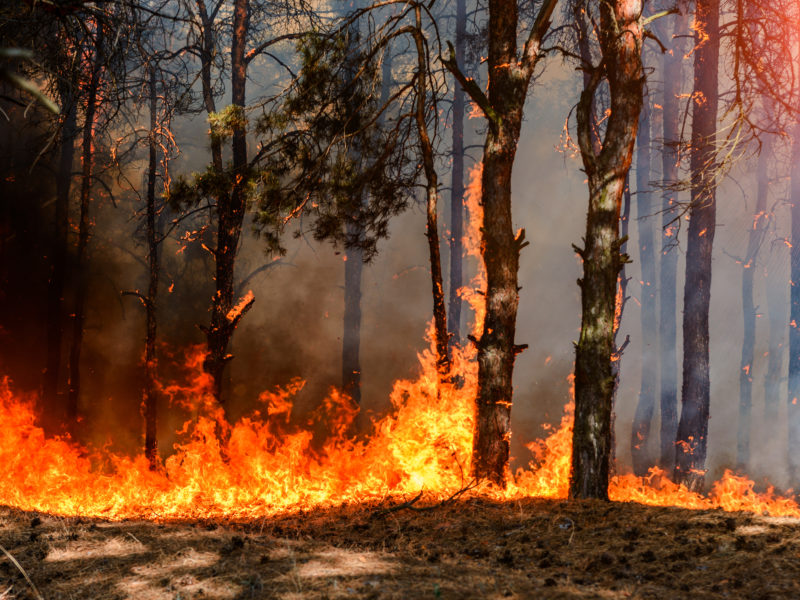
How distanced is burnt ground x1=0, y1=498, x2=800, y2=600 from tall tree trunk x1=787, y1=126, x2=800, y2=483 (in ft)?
63.0

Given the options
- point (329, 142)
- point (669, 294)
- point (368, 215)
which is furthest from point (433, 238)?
point (669, 294)

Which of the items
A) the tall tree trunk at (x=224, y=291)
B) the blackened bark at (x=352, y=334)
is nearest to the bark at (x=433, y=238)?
the tall tree trunk at (x=224, y=291)

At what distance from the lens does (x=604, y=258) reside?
26.8 ft

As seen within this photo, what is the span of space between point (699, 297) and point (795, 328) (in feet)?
36.8

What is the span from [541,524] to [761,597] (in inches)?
96.7

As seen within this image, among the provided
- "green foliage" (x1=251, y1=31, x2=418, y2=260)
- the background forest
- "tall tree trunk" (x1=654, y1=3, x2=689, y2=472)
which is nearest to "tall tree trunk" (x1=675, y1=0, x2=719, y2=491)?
the background forest

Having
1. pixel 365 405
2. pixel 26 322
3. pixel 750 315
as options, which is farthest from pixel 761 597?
pixel 750 315

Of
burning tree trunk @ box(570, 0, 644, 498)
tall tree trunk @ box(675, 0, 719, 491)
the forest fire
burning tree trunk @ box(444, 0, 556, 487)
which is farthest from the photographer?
tall tree trunk @ box(675, 0, 719, 491)

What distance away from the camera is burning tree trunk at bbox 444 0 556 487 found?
930cm

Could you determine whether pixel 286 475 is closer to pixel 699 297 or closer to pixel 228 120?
pixel 228 120

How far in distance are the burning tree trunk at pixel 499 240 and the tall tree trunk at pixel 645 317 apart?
11162 millimetres

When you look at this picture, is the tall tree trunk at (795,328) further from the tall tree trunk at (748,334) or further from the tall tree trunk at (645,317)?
the tall tree trunk at (645,317)

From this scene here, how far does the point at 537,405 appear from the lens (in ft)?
85.7

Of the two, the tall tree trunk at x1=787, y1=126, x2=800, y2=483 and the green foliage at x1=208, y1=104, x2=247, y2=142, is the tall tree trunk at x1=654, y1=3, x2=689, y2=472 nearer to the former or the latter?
the tall tree trunk at x1=787, y1=126, x2=800, y2=483
